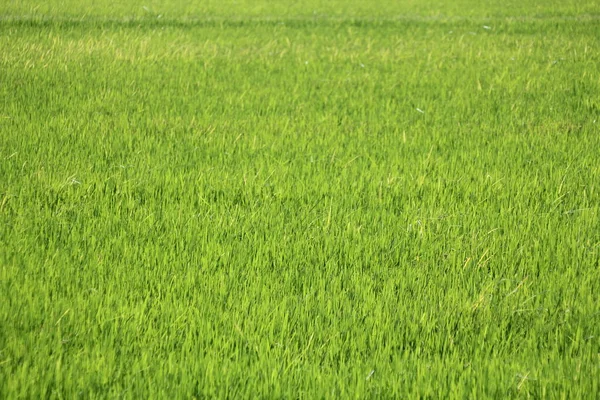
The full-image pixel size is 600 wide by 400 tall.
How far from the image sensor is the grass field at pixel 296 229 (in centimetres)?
231

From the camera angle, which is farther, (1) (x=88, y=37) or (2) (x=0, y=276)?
(1) (x=88, y=37)

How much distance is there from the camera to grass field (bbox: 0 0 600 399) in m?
2.31

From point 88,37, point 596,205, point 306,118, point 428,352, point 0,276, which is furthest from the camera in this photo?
point 88,37

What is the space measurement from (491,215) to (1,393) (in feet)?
7.51

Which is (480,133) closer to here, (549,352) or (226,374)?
(549,352)

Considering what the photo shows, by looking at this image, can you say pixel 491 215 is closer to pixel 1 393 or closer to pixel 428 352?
pixel 428 352

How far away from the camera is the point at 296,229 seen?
339cm

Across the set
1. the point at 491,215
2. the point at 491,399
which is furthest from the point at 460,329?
the point at 491,215

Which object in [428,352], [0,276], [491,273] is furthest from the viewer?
[491,273]

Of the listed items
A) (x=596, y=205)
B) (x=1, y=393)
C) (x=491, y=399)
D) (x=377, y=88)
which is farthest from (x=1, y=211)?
(x=377, y=88)

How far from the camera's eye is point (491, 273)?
9.86ft

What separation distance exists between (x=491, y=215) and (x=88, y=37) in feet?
20.2

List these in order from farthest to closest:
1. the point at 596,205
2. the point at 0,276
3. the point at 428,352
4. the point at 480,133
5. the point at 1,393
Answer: the point at 480,133
the point at 596,205
the point at 0,276
the point at 428,352
the point at 1,393

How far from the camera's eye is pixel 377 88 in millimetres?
6527
